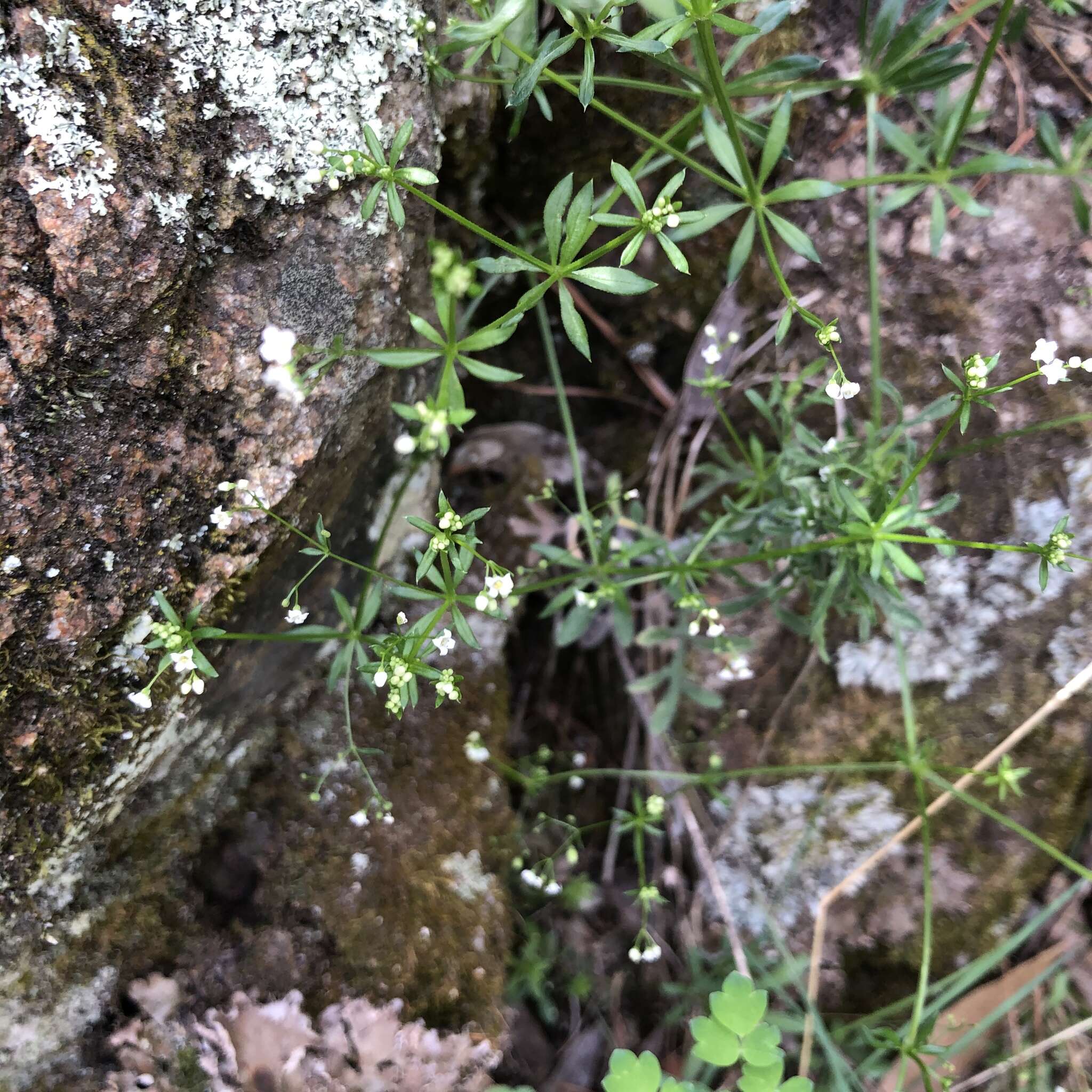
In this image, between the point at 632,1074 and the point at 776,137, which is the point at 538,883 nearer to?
the point at 632,1074


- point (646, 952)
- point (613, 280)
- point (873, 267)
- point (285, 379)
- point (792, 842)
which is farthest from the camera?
point (792, 842)

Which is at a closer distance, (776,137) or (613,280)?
(613,280)

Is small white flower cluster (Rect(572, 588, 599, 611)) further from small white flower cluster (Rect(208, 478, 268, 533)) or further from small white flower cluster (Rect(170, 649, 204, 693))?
small white flower cluster (Rect(170, 649, 204, 693))

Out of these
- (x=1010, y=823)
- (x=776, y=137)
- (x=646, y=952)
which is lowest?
(x=646, y=952)

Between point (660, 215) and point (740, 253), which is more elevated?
point (660, 215)

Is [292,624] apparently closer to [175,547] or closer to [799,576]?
[175,547]

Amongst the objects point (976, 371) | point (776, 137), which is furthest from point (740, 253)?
point (976, 371)
